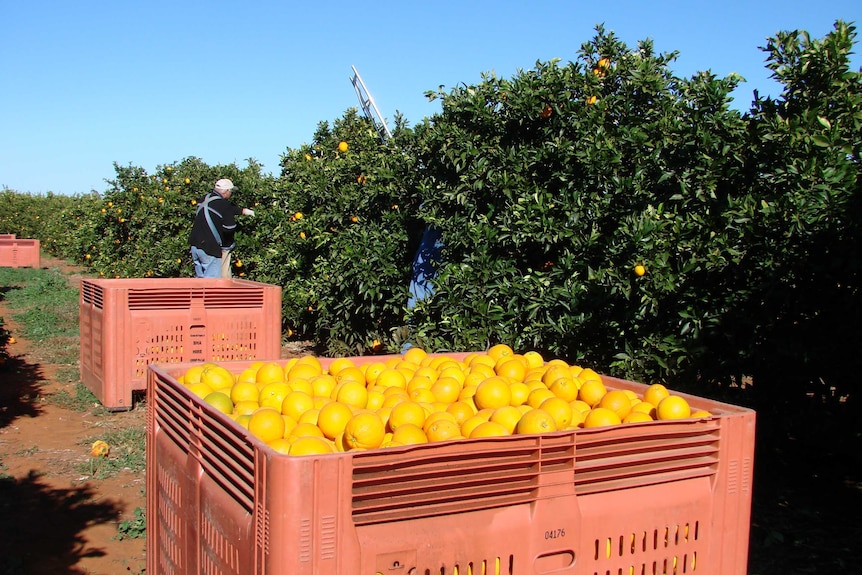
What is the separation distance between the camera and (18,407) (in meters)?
6.92

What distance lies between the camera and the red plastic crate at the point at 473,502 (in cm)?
183

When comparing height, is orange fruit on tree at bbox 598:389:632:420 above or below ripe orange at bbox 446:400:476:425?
above

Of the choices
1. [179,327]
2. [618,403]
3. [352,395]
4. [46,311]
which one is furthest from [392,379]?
[46,311]

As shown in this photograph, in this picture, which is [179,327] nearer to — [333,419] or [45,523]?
[45,523]


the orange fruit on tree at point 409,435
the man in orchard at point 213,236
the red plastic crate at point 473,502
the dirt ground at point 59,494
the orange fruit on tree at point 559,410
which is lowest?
the dirt ground at point 59,494

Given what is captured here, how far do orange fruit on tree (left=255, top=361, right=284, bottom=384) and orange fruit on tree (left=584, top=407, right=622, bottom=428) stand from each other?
3.96 ft

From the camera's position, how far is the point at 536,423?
89.3 inches

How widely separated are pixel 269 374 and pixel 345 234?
5.25 m

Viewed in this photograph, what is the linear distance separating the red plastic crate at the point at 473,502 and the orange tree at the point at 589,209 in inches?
77.7

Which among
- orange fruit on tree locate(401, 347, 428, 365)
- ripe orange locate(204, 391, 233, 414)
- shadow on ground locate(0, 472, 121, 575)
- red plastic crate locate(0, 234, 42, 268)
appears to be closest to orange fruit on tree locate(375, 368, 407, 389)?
orange fruit on tree locate(401, 347, 428, 365)

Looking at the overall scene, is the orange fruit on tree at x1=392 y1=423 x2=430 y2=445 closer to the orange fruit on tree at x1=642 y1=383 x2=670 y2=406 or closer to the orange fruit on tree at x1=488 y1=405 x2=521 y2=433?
the orange fruit on tree at x1=488 y1=405 x2=521 y2=433

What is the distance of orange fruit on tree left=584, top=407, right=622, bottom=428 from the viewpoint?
2.44m

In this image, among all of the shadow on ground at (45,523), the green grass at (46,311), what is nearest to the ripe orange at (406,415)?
the shadow on ground at (45,523)

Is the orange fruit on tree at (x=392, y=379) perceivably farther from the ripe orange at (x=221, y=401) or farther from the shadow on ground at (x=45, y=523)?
the shadow on ground at (x=45, y=523)
